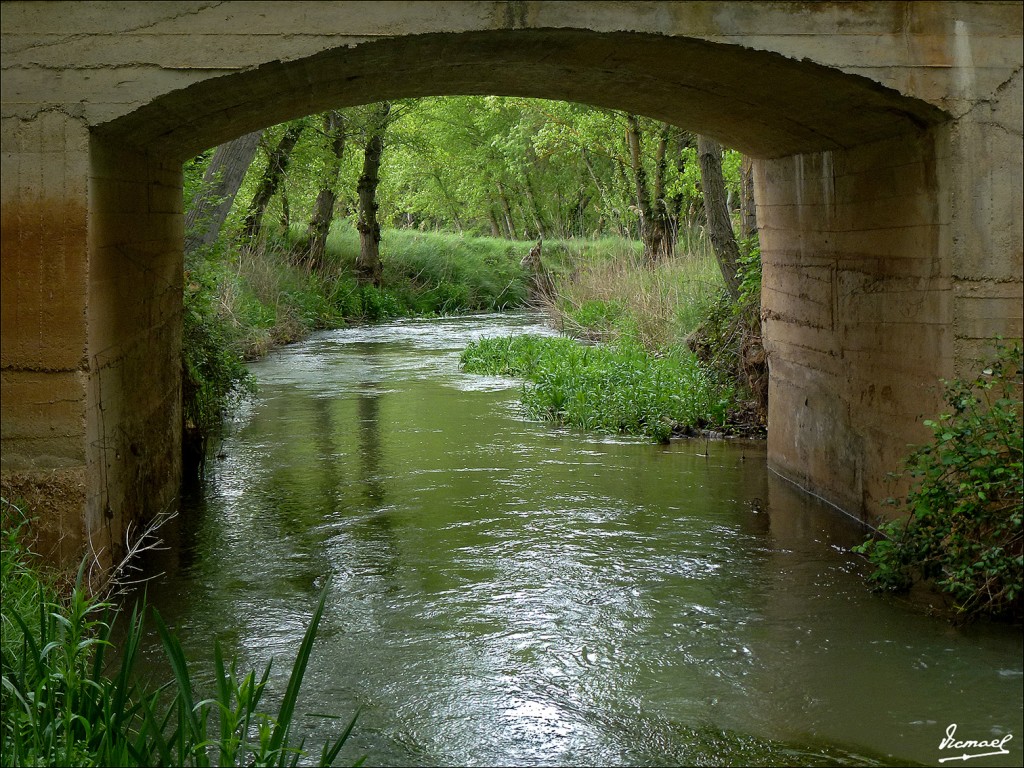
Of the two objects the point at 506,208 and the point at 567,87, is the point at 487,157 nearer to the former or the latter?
the point at 506,208

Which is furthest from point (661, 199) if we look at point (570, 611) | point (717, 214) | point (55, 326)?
point (55, 326)

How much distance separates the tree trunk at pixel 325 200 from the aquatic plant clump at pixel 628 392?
1116cm

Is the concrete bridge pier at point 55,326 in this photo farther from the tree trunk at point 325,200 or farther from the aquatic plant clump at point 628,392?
the tree trunk at point 325,200

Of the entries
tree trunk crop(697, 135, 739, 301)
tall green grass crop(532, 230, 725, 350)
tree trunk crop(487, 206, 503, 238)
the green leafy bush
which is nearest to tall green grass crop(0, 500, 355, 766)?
the green leafy bush

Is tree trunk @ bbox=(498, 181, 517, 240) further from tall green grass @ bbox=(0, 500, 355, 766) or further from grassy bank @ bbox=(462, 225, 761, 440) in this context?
tall green grass @ bbox=(0, 500, 355, 766)

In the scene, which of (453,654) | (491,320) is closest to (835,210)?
(453,654)

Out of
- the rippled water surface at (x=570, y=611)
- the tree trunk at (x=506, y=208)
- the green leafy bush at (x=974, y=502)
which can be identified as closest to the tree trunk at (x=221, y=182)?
the rippled water surface at (x=570, y=611)

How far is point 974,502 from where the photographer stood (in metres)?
5.40

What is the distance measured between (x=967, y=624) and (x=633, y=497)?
3.31 metres

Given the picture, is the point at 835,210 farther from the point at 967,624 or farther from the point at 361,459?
the point at 361,459

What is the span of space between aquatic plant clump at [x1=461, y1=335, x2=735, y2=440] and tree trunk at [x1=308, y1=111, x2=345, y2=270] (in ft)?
36.6

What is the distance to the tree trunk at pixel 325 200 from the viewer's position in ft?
80.3

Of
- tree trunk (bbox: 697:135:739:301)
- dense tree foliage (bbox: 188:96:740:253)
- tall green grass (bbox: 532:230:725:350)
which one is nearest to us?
tree trunk (bbox: 697:135:739:301)

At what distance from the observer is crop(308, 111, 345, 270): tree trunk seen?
80.3ft
